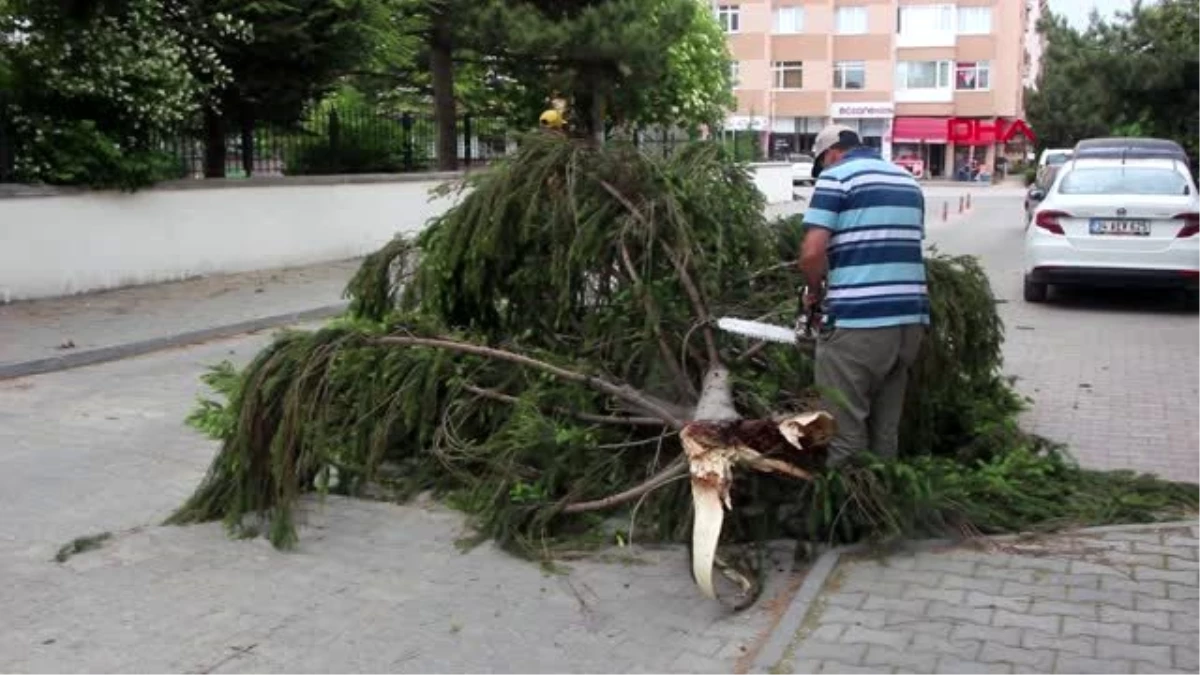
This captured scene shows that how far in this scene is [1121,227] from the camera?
12.4 m

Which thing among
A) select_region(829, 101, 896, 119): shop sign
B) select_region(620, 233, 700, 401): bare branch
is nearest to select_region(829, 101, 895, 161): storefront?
select_region(829, 101, 896, 119): shop sign

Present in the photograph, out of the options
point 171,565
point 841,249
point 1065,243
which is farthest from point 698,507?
point 1065,243

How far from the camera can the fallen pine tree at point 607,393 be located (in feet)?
17.5

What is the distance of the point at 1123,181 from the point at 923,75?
5965cm

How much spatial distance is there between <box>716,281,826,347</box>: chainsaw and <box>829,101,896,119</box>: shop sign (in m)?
66.0

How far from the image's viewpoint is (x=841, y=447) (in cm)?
529

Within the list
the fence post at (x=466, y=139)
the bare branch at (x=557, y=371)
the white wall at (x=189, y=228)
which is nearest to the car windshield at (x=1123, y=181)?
the white wall at (x=189, y=228)

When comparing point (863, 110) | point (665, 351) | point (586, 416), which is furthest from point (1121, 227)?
point (863, 110)

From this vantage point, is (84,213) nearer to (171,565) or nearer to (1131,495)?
(171,565)

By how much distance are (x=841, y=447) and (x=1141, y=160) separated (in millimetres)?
10301

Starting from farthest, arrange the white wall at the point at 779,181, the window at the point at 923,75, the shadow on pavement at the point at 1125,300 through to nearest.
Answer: the window at the point at 923,75 → the white wall at the point at 779,181 → the shadow on pavement at the point at 1125,300

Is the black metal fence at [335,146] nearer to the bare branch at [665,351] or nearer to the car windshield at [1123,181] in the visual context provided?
the car windshield at [1123,181]

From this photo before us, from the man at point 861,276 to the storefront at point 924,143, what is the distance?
6579 cm

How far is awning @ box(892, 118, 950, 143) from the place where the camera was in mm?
70062
